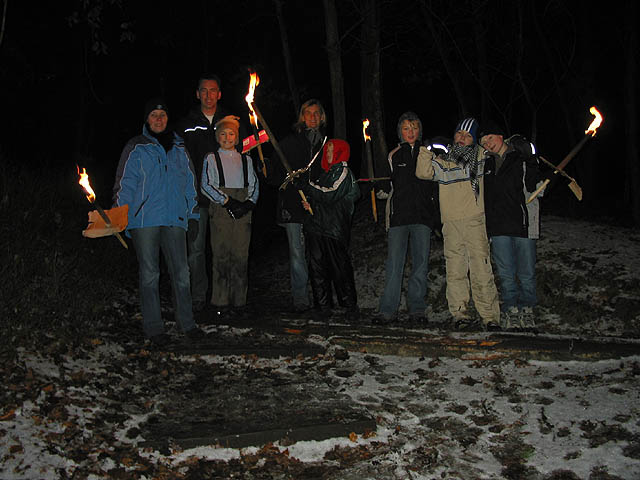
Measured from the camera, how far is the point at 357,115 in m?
26.8

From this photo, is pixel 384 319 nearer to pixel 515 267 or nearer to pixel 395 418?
pixel 515 267

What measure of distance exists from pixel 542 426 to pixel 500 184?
326cm

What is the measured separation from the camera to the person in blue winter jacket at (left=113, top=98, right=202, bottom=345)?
6.07 m

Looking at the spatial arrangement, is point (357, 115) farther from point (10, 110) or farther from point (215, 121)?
point (215, 121)

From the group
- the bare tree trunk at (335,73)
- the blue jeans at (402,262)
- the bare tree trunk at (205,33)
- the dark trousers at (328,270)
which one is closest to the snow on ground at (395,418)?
the blue jeans at (402,262)

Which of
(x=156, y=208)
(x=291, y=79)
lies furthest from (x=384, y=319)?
(x=291, y=79)

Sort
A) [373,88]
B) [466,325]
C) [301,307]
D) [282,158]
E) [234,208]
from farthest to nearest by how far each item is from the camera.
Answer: [373,88] < [301,307] < [282,158] < [234,208] < [466,325]

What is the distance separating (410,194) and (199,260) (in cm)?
263

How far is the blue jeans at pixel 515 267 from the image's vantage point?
6832 millimetres

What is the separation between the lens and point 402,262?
23.5 feet

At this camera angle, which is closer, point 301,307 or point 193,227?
point 193,227

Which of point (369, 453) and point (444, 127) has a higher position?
point (444, 127)

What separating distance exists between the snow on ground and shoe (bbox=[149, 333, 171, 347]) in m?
0.23

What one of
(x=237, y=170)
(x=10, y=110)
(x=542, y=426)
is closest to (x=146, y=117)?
(x=237, y=170)
